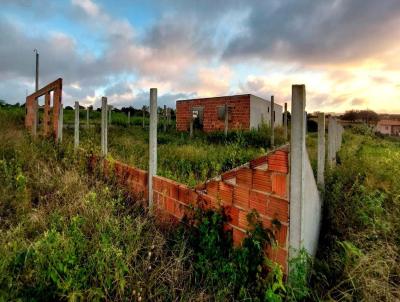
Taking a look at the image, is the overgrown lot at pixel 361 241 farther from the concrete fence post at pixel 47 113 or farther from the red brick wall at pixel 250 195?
the concrete fence post at pixel 47 113

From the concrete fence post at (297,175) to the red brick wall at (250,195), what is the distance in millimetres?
48

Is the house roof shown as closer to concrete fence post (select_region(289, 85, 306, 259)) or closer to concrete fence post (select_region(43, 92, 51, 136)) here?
concrete fence post (select_region(43, 92, 51, 136))

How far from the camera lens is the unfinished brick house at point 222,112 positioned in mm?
16703

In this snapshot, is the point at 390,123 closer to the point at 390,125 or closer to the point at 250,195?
the point at 390,125

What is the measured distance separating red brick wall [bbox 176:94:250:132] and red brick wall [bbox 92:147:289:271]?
497 inches

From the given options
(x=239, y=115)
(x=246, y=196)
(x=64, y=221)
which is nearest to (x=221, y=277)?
(x=246, y=196)

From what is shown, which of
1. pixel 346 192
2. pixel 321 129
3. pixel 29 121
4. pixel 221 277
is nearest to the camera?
pixel 221 277

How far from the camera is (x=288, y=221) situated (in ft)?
7.13

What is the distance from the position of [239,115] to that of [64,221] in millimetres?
14672

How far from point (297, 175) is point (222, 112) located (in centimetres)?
1606

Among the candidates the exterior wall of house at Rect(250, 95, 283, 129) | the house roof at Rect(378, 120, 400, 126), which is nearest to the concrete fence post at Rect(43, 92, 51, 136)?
the exterior wall of house at Rect(250, 95, 283, 129)

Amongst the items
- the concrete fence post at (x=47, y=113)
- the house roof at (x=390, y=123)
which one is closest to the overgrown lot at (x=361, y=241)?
the concrete fence post at (x=47, y=113)

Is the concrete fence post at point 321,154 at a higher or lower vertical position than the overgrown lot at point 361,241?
higher

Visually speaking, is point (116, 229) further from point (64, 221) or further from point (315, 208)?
point (315, 208)
